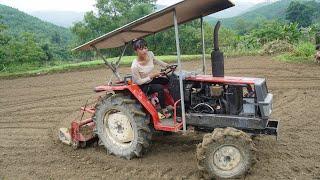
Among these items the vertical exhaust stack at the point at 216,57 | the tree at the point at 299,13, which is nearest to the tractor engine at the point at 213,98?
the vertical exhaust stack at the point at 216,57

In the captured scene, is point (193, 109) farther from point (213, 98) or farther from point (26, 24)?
point (26, 24)

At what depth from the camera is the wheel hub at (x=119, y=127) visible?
662 cm

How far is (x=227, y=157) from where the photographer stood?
5695 mm

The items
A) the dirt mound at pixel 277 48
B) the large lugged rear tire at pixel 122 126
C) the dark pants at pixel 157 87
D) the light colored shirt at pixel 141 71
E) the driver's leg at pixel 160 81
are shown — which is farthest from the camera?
the dirt mound at pixel 277 48

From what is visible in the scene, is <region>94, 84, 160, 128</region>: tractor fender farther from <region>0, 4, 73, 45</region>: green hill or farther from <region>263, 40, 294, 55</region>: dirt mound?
<region>0, 4, 73, 45</region>: green hill

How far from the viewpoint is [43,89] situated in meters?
13.3

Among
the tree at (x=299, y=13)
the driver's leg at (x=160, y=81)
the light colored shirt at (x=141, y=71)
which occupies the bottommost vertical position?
the driver's leg at (x=160, y=81)

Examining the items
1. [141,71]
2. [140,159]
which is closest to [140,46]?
[141,71]

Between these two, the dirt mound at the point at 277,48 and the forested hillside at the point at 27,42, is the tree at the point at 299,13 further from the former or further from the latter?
the dirt mound at the point at 277,48

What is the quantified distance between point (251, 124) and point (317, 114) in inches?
123

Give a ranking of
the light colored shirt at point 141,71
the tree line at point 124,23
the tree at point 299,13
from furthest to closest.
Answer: the tree at point 299,13 < the tree line at point 124,23 < the light colored shirt at point 141,71

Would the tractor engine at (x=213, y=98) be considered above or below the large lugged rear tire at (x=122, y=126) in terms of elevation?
above

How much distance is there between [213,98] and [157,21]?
54.8 inches

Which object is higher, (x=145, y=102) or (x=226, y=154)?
(x=145, y=102)
